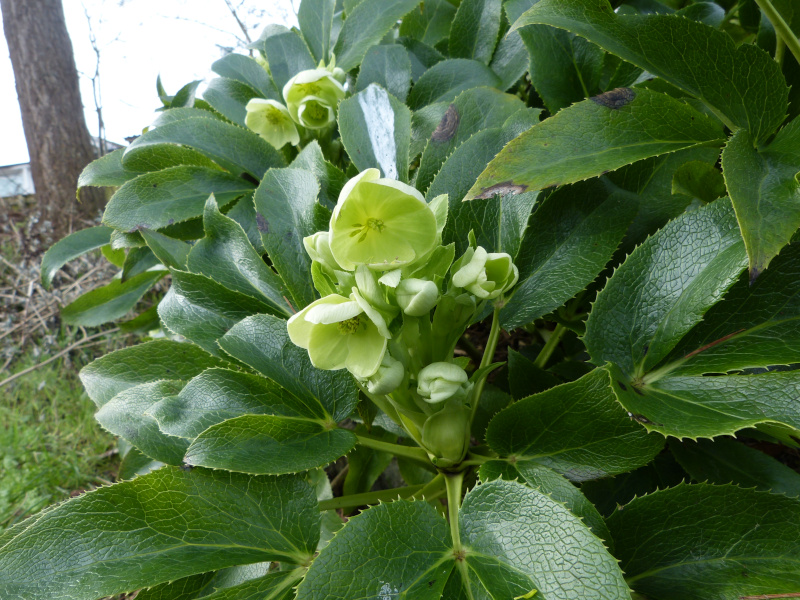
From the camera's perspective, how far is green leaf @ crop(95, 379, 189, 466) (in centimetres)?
57

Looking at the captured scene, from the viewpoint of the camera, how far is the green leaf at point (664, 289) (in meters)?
0.46

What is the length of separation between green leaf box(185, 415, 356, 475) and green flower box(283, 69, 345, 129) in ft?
1.60

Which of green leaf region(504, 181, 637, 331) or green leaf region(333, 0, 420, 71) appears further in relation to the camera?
green leaf region(333, 0, 420, 71)

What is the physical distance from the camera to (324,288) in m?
0.52

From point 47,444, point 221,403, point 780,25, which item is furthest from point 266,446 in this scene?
point 47,444

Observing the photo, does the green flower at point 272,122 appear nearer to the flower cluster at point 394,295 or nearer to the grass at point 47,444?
the flower cluster at point 394,295

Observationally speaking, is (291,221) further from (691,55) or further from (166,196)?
(691,55)

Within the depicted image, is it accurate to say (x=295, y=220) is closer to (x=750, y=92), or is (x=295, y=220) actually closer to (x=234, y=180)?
(x=234, y=180)

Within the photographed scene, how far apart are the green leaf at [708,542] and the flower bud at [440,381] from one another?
0.17m

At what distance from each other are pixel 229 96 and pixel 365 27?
0.87ft

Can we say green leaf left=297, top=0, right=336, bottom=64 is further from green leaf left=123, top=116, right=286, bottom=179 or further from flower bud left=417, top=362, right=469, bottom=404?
flower bud left=417, top=362, right=469, bottom=404

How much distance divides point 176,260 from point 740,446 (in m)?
0.67


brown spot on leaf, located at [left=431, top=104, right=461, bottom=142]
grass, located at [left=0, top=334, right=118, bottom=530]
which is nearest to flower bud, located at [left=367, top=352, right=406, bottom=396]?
brown spot on leaf, located at [left=431, top=104, right=461, bottom=142]

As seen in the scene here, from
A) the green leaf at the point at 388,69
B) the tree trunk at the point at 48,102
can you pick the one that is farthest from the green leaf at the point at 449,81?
the tree trunk at the point at 48,102
